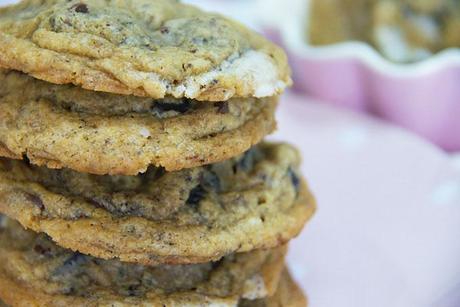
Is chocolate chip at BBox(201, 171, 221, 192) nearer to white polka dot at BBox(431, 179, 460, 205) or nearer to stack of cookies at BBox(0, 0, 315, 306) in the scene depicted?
stack of cookies at BBox(0, 0, 315, 306)

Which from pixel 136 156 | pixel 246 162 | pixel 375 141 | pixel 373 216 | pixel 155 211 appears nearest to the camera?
pixel 136 156

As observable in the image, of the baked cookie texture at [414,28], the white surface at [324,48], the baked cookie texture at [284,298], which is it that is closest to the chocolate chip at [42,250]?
the baked cookie texture at [284,298]

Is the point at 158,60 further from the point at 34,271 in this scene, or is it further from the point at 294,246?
the point at 294,246

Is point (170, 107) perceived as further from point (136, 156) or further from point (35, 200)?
point (35, 200)

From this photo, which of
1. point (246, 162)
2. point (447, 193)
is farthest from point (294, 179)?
point (447, 193)

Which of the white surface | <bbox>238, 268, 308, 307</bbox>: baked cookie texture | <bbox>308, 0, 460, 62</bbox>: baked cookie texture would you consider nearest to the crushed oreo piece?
<bbox>238, 268, 308, 307</bbox>: baked cookie texture

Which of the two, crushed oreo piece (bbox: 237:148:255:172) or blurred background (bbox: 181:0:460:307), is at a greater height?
crushed oreo piece (bbox: 237:148:255:172)
